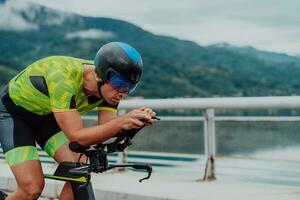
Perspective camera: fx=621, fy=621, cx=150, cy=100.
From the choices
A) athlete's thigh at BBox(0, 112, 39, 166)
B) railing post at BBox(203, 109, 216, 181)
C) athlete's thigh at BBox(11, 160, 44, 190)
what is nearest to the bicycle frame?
athlete's thigh at BBox(11, 160, 44, 190)

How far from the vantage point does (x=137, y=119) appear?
2.83 meters

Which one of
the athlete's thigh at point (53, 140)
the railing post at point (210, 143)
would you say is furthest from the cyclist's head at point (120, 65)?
the railing post at point (210, 143)

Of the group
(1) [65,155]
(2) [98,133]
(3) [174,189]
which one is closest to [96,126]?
(2) [98,133]

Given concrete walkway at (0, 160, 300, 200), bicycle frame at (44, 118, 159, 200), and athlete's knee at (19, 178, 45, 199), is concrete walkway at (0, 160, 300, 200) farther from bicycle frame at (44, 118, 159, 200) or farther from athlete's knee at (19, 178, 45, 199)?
bicycle frame at (44, 118, 159, 200)

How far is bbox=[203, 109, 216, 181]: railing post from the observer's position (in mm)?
7652

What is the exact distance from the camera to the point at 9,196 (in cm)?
382

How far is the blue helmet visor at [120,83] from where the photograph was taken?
3107mm

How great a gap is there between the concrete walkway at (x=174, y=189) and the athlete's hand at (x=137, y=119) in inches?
141

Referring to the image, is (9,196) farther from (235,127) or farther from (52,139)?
(235,127)

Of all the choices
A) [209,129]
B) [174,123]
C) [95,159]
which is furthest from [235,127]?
[95,159]

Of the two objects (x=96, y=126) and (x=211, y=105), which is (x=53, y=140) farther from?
(x=211, y=105)

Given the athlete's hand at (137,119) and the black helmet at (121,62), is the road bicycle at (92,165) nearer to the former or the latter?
the athlete's hand at (137,119)

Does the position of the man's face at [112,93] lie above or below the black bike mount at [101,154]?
above

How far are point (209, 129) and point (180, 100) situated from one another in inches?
20.2
